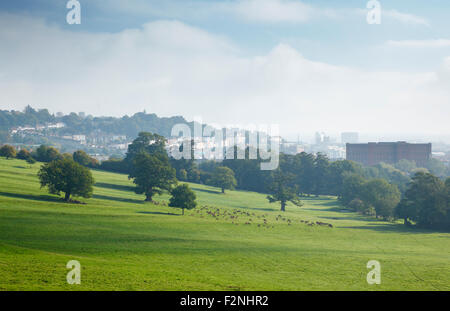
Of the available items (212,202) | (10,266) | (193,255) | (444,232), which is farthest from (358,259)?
(212,202)

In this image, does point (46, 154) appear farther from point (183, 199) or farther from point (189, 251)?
point (189, 251)

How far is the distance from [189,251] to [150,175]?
38797mm

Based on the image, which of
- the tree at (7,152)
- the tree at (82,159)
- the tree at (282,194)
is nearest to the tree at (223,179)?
the tree at (282,194)

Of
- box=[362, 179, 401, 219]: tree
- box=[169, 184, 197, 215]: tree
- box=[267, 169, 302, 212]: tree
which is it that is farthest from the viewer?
box=[267, 169, 302, 212]: tree

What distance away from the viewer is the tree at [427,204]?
6269 cm

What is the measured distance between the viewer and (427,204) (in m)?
64.3

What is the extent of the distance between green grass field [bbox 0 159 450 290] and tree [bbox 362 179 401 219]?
15.3 m

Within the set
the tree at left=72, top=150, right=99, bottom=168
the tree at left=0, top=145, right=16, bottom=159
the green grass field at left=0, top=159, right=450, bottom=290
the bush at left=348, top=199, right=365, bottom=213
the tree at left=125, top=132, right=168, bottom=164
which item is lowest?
the bush at left=348, top=199, right=365, bottom=213

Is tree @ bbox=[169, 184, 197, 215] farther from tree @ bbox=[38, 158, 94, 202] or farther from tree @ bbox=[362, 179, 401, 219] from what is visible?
tree @ bbox=[362, 179, 401, 219]

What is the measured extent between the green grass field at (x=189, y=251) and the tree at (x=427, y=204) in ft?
16.8

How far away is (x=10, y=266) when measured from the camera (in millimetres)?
22875

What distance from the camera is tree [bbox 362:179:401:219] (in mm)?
75812

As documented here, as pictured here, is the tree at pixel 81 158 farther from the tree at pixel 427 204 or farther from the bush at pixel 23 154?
the tree at pixel 427 204

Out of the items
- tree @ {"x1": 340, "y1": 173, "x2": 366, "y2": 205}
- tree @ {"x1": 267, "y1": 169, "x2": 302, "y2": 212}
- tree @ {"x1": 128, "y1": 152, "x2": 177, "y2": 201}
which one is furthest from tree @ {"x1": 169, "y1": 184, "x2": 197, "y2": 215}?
tree @ {"x1": 340, "y1": 173, "x2": 366, "y2": 205}
